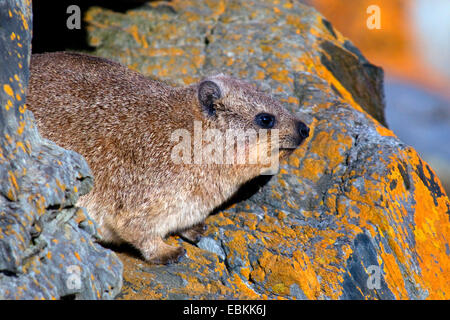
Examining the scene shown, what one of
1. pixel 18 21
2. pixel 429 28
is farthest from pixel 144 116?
pixel 429 28

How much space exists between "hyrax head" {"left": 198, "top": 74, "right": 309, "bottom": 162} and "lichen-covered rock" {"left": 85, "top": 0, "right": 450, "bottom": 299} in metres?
0.79

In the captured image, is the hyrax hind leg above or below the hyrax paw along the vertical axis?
above

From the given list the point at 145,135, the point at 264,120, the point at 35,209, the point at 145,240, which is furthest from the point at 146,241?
the point at 264,120

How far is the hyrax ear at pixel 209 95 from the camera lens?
263 inches

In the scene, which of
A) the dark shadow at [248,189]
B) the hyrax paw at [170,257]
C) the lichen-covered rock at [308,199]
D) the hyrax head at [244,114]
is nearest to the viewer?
the lichen-covered rock at [308,199]

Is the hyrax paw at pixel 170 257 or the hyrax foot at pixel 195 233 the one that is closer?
the hyrax paw at pixel 170 257

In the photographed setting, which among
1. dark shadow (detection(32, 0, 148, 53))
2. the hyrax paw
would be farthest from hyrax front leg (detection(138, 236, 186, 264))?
dark shadow (detection(32, 0, 148, 53))

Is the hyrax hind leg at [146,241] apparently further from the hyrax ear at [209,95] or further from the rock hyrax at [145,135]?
the hyrax ear at [209,95]

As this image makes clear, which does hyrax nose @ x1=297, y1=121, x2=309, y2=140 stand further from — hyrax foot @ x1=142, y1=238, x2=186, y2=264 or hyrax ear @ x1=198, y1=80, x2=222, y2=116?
hyrax foot @ x1=142, y1=238, x2=186, y2=264

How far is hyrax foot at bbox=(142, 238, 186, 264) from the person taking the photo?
6012 millimetres

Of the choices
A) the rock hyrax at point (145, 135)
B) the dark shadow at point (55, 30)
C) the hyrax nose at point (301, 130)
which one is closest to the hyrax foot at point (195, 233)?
the rock hyrax at point (145, 135)

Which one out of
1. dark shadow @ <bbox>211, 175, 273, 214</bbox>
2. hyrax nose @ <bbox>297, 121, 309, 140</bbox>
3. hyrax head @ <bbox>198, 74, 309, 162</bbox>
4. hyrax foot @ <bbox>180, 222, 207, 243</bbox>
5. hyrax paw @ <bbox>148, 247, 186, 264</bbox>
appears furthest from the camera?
dark shadow @ <bbox>211, 175, 273, 214</bbox>

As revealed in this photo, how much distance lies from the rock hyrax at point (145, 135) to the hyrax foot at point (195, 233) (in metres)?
0.02
